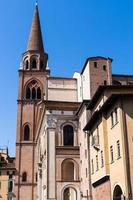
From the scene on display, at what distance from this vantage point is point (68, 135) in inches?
1547

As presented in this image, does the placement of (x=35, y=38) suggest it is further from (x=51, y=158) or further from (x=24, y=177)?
(x=51, y=158)

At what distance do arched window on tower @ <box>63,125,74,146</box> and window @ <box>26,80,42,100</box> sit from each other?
16258mm

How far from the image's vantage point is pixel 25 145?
52.3m

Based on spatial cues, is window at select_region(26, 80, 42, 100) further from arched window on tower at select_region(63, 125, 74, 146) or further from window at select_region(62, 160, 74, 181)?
window at select_region(62, 160, 74, 181)

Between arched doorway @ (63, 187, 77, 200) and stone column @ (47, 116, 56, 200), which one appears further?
arched doorway @ (63, 187, 77, 200)

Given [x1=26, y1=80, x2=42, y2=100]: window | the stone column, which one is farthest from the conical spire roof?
the stone column

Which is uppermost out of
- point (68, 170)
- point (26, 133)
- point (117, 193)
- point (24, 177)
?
point (26, 133)

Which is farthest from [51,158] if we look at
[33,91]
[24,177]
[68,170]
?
[33,91]

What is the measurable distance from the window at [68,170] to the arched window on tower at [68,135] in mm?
2095

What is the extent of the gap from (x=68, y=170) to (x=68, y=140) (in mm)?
3253

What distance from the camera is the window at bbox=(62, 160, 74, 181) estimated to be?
1490 inches

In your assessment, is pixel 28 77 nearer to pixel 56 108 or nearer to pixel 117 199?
pixel 56 108

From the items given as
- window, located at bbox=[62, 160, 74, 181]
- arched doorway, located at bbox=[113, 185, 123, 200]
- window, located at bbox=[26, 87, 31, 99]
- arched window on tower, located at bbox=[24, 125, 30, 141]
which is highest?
window, located at bbox=[26, 87, 31, 99]

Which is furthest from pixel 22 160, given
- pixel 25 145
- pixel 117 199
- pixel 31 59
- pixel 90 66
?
pixel 117 199
